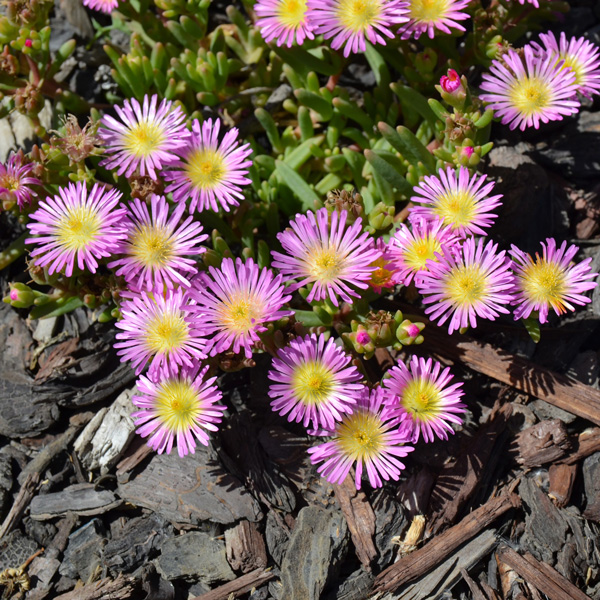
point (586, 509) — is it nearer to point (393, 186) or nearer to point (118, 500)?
point (393, 186)

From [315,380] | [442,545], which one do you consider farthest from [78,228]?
[442,545]

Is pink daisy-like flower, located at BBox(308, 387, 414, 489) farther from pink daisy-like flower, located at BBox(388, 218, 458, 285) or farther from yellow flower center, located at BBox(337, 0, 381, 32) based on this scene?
yellow flower center, located at BBox(337, 0, 381, 32)

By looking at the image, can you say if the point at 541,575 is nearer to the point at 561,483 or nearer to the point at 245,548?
the point at 561,483

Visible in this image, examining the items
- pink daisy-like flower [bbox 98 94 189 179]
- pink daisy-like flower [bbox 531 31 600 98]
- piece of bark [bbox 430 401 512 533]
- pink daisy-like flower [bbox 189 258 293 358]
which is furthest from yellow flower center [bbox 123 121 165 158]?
piece of bark [bbox 430 401 512 533]

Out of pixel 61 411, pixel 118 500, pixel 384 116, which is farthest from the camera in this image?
pixel 384 116

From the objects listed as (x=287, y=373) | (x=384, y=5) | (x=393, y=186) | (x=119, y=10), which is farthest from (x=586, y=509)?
(x=119, y=10)
